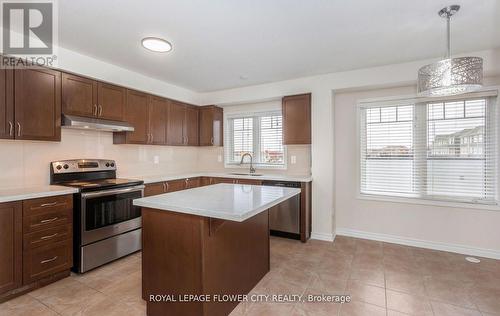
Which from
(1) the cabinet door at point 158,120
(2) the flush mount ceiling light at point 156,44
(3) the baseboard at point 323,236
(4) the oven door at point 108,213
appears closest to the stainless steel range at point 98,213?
(4) the oven door at point 108,213

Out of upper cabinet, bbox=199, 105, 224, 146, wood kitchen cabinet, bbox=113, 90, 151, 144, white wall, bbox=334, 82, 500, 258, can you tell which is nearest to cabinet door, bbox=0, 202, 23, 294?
wood kitchen cabinet, bbox=113, 90, 151, 144

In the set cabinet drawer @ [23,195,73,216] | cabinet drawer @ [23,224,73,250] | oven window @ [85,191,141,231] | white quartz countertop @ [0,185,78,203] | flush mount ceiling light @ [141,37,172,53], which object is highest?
flush mount ceiling light @ [141,37,172,53]

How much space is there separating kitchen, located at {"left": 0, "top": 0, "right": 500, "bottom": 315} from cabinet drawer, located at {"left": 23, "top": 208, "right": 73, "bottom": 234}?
0.6 inches

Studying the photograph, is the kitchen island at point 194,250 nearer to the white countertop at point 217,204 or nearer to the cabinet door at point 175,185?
the white countertop at point 217,204

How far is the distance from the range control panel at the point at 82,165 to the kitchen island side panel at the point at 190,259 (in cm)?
177

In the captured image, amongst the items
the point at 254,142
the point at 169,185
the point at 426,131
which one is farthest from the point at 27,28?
the point at 426,131

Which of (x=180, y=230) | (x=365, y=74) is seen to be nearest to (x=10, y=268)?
(x=180, y=230)

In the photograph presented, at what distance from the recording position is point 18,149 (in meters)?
2.61

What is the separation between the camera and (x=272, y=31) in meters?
2.42

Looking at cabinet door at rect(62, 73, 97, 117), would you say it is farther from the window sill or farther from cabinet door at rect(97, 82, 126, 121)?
the window sill

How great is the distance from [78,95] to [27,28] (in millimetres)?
744

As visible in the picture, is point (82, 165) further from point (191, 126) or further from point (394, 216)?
point (394, 216)

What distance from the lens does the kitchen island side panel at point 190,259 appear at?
5.40ft

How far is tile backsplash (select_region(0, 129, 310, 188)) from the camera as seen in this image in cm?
259
